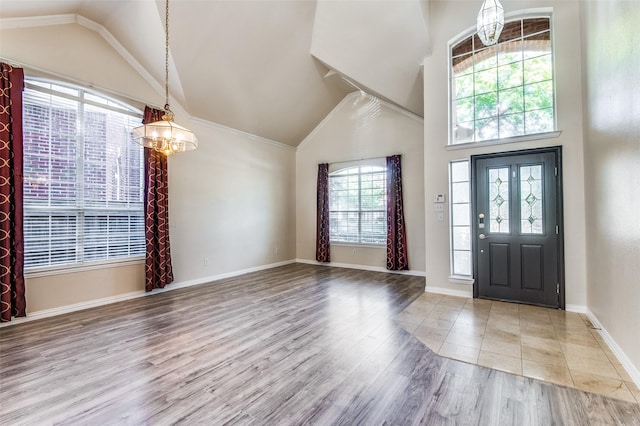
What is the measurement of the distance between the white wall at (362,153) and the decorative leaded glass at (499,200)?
5.78 feet

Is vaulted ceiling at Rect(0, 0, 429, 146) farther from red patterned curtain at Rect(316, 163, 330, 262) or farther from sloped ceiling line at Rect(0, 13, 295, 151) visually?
red patterned curtain at Rect(316, 163, 330, 262)

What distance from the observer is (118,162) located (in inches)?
172

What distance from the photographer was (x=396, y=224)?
240 inches

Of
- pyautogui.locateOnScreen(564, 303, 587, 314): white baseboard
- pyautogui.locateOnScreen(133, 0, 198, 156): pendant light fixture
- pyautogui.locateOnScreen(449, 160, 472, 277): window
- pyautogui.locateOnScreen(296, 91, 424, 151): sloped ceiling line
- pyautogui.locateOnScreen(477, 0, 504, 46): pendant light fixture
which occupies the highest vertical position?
pyautogui.locateOnScreen(296, 91, 424, 151): sloped ceiling line

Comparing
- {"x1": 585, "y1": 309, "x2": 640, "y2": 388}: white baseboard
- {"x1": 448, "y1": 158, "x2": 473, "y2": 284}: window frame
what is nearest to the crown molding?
{"x1": 448, "y1": 158, "x2": 473, "y2": 284}: window frame

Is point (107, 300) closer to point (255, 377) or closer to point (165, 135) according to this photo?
point (165, 135)

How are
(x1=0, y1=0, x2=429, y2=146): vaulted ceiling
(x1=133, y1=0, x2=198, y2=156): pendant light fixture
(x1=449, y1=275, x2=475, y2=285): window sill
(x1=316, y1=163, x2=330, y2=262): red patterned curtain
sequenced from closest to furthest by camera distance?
(x1=133, y1=0, x2=198, y2=156): pendant light fixture < (x1=0, y1=0, x2=429, y2=146): vaulted ceiling < (x1=449, y1=275, x2=475, y2=285): window sill < (x1=316, y1=163, x2=330, y2=262): red patterned curtain

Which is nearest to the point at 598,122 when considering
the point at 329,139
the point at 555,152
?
the point at 555,152

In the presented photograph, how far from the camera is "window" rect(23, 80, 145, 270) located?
359 cm

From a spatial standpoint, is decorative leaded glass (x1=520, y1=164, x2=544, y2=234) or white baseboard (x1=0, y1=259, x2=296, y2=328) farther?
decorative leaded glass (x1=520, y1=164, x2=544, y2=234)

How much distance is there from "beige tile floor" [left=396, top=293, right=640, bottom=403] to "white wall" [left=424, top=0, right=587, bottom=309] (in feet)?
1.93

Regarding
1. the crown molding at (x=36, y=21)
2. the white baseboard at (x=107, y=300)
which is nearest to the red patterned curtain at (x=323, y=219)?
the white baseboard at (x=107, y=300)

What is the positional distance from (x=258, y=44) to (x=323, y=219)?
3.93m

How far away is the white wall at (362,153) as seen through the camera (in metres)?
6.00
